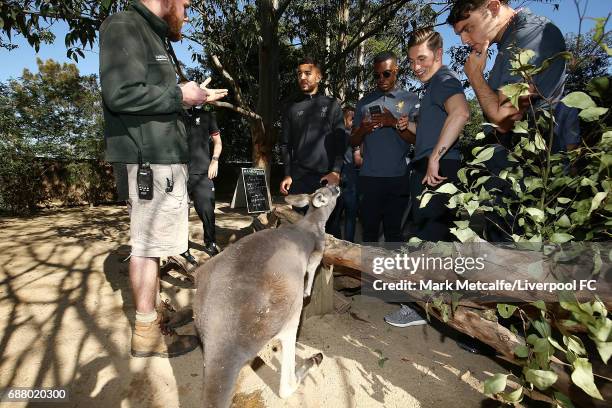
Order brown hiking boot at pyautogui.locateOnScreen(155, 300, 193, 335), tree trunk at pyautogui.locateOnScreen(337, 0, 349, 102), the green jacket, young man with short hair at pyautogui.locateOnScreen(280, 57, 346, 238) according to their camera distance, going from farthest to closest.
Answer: tree trunk at pyautogui.locateOnScreen(337, 0, 349, 102) → young man with short hair at pyautogui.locateOnScreen(280, 57, 346, 238) → brown hiking boot at pyautogui.locateOnScreen(155, 300, 193, 335) → the green jacket

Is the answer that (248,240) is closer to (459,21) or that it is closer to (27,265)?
(459,21)

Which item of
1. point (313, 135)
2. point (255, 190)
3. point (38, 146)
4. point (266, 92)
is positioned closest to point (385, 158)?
point (313, 135)

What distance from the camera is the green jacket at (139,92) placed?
1.97 metres

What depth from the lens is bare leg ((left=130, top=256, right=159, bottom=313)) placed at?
2.21m

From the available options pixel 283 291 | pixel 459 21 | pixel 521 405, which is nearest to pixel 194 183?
pixel 283 291

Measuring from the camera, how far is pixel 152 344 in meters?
2.29

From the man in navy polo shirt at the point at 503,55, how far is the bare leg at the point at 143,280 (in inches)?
84.8

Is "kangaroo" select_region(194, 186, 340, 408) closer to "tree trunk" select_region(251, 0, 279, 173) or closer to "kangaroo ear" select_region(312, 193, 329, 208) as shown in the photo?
"kangaroo ear" select_region(312, 193, 329, 208)

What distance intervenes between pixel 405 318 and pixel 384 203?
43.2 inches

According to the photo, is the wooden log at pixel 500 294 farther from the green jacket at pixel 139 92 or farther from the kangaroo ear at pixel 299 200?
the green jacket at pixel 139 92

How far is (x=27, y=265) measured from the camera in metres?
4.20

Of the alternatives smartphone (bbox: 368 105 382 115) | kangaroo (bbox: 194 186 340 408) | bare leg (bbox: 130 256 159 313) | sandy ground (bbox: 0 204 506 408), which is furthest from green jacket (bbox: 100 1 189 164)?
A: smartphone (bbox: 368 105 382 115)

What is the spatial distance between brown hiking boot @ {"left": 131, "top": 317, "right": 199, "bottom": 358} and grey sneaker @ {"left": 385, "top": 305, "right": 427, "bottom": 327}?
5.64 feet

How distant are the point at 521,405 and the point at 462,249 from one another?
3.52 feet
